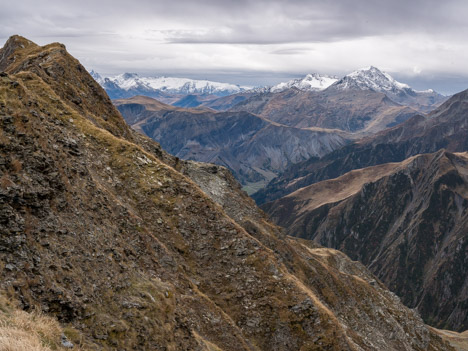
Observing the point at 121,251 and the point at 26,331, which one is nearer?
the point at 26,331

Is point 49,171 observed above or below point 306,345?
above

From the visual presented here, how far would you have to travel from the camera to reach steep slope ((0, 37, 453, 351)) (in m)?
21.8

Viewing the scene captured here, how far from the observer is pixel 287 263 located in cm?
6650

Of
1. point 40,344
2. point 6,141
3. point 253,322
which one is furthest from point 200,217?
point 40,344

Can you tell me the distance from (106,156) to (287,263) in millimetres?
37873

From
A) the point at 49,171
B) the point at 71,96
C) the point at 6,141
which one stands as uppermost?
the point at 71,96

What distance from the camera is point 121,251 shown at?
29656mm

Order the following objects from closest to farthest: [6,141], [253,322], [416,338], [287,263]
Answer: [6,141]
[253,322]
[287,263]
[416,338]

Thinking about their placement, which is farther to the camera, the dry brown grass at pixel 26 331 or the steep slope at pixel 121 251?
the steep slope at pixel 121 251

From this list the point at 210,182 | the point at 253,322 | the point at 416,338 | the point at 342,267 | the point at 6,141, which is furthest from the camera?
the point at 342,267

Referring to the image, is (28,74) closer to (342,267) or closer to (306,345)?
(306,345)

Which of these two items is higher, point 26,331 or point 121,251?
point 26,331

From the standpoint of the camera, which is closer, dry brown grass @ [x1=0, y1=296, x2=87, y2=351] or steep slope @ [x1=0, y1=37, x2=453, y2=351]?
dry brown grass @ [x1=0, y1=296, x2=87, y2=351]

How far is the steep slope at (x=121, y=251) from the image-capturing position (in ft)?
71.5
